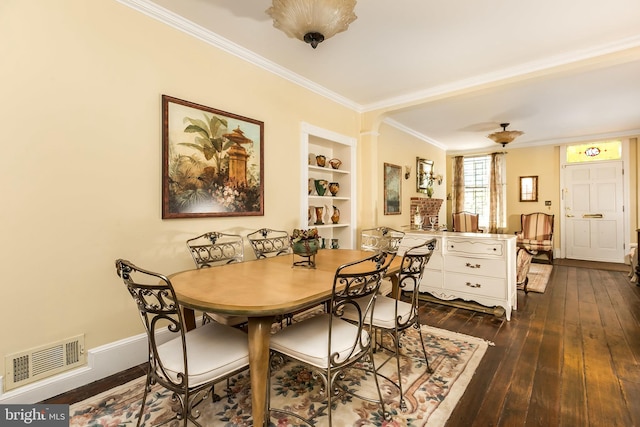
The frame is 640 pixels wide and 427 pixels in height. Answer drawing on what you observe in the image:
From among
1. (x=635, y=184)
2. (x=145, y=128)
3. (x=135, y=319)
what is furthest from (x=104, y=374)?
(x=635, y=184)

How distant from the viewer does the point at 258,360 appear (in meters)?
1.44

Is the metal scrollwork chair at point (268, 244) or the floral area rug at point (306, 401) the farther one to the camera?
the metal scrollwork chair at point (268, 244)

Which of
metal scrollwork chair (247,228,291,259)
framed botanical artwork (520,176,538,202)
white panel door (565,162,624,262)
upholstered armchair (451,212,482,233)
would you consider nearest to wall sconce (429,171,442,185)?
upholstered armchair (451,212,482,233)

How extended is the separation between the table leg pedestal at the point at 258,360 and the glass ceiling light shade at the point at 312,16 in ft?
5.94

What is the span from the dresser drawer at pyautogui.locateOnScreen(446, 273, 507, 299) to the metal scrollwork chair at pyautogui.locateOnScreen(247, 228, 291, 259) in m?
2.02

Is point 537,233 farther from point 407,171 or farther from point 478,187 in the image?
point 407,171

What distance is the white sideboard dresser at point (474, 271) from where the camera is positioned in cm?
327

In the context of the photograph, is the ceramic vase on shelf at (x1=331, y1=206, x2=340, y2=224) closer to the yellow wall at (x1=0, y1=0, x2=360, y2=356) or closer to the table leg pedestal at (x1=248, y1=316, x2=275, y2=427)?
the yellow wall at (x1=0, y1=0, x2=360, y2=356)

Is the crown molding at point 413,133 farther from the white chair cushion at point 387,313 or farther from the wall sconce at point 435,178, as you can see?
the white chair cushion at point 387,313

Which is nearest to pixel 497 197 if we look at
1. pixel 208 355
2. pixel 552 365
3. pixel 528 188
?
pixel 528 188

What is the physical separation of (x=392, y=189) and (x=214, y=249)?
359 cm

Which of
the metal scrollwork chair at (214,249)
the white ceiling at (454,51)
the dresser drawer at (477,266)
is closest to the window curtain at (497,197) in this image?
the white ceiling at (454,51)

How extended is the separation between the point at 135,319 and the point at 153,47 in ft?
6.89

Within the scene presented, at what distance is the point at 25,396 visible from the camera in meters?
1.79
